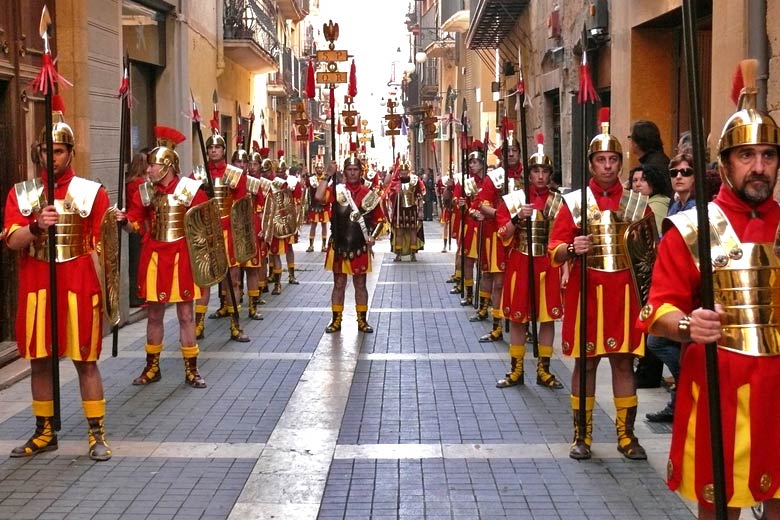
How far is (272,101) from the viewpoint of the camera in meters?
36.5

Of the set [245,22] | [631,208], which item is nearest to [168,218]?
[631,208]

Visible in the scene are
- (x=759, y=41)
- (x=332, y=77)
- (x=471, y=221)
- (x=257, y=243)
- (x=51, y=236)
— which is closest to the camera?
(x=51, y=236)

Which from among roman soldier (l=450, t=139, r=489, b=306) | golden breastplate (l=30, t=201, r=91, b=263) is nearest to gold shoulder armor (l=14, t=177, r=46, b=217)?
golden breastplate (l=30, t=201, r=91, b=263)

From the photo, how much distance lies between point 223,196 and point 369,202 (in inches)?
63.7

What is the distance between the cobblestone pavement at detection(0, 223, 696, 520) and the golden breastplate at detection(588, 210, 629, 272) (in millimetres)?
1207

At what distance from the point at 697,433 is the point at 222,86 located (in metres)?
19.8

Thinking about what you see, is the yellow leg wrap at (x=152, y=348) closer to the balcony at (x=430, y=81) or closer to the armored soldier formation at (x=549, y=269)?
the armored soldier formation at (x=549, y=269)

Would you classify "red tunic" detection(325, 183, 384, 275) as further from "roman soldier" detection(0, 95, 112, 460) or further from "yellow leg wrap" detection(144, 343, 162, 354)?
"roman soldier" detection(0, 95, 112, 460)

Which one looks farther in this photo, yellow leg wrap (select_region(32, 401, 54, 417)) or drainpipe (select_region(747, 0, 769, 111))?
drainpipe (select_region(747, 0, 769, 111))

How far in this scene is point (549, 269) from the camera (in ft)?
29.0

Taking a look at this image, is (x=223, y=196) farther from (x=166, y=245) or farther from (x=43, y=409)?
(x=43, y=409)

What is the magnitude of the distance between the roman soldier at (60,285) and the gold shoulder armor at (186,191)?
1925mm

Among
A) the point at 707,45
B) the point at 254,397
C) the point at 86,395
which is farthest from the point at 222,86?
the point at 86,395

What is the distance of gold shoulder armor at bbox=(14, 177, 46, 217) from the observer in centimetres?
661
